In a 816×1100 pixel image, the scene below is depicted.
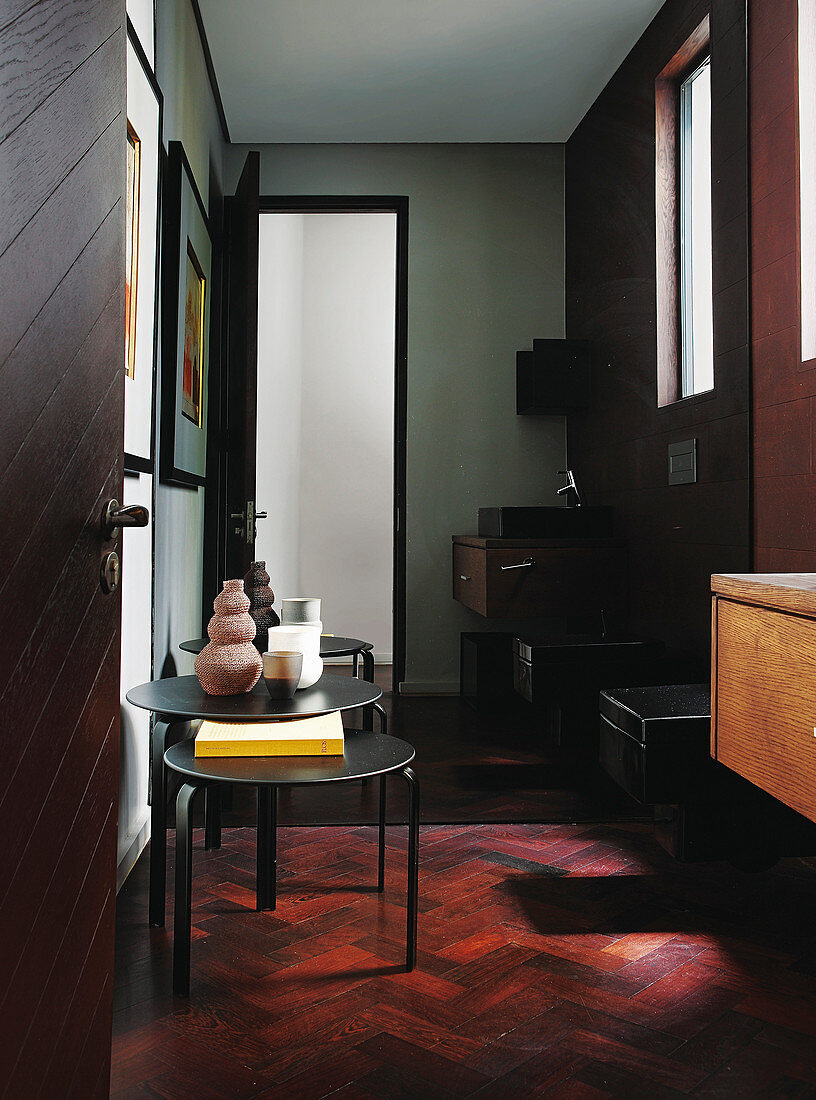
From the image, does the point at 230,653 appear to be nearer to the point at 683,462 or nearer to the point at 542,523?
the point at 542,523

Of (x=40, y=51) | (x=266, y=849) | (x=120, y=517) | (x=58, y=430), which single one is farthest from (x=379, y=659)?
(x=40, y=51)

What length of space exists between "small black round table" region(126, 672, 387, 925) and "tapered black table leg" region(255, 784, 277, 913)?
21cm

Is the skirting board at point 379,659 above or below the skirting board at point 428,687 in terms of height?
above

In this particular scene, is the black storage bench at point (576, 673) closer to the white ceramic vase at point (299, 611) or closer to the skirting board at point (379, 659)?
the skirting board at point (379, 659)

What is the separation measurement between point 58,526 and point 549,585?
194cm

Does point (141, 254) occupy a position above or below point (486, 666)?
above

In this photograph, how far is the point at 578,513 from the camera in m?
2.75

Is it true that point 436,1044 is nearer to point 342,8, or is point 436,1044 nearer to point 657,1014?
point 657,1014

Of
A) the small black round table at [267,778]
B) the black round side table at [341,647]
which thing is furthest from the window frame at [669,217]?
the small black round table at [267,778]

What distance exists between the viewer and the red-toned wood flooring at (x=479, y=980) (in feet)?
4.43

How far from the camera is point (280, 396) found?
2.78m

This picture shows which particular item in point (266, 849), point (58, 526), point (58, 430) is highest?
point (58, 430)

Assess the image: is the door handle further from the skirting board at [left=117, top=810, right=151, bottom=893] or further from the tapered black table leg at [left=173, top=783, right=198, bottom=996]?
the skirting board at [left=117, top=810, right=151, bottom=893]

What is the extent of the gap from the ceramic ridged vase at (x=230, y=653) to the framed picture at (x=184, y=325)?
2.51ft
